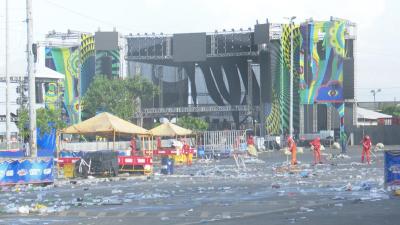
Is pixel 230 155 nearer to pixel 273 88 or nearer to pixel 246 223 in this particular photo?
pixel 273 88

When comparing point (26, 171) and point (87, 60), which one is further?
point (87, 60)

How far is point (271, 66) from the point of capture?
89.3 m

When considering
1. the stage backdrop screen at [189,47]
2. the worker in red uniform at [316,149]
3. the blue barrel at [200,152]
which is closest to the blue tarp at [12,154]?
the worker in red uniform at [316,149]

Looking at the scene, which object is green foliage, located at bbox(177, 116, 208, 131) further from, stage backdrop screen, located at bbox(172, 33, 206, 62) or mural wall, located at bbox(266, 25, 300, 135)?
stage backdrop screen, located at bbox(172, 33, 206, 62)

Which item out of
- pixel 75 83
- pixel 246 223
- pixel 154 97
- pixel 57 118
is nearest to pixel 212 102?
pixel 154 97

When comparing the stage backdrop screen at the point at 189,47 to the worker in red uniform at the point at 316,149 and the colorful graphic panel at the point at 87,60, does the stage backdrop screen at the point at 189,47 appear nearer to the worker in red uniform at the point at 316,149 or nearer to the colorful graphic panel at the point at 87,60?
the colorful graphic panel at the point at 87,60

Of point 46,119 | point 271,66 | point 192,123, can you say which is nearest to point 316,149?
point 46,119

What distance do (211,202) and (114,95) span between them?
65.3 metres

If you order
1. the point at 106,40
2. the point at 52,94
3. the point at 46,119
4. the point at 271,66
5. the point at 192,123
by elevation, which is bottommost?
the point at 192,123

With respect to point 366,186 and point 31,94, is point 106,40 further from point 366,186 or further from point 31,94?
point 366,186

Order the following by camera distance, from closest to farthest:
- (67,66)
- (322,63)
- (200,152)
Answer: (200,152) < (322,63) < (67,66)

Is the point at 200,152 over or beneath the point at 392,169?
beneath

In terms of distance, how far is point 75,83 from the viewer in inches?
3767

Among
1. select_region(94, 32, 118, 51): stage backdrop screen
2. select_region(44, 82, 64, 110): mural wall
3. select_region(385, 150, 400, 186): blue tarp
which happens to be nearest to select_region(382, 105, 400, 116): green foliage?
select_region(94, 32, 118, 51): stage backdrop screen
